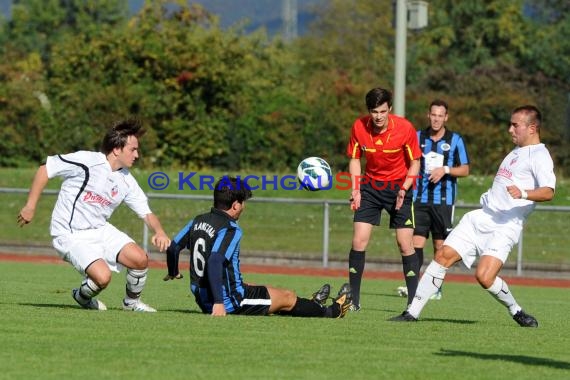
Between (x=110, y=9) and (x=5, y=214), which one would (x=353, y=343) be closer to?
(x=5, y=214)

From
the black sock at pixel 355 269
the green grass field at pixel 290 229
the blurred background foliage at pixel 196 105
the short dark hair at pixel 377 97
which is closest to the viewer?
the short dark hair at pixel 377 97

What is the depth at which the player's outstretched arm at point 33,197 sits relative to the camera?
31.7 ft

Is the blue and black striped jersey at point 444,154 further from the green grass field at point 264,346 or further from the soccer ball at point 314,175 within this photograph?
the green grass field at point 264,346

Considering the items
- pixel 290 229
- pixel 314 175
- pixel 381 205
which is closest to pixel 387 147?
pixel 381 205

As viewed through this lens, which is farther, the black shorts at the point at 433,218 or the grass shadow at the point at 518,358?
the black shorts at the point at 433,218

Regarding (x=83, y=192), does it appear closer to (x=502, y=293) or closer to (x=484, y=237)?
(x=484, y=237)

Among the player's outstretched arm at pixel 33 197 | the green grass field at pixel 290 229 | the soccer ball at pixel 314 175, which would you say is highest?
the player's outstretched arm at pixel 33 197

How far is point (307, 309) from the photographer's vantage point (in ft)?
33.8

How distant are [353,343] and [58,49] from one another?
107ft

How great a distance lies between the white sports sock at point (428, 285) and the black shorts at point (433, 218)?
4.46 metres

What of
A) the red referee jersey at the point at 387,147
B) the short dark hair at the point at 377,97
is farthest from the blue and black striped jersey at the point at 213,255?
the red referee jersey at the point at 387,147

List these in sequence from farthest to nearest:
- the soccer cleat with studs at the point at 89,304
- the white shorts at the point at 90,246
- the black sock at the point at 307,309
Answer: the soccer cleat with studs at the point at 89,304 → the black sock at the point at 307,309 → the white shorts at the point at 90,246

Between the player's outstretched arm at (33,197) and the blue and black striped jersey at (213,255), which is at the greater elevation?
the player's outstretched arm at (33,197)

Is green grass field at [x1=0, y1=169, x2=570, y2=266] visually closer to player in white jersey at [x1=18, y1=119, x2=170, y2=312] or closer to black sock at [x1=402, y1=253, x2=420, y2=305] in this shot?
black sock at [x1=402, y1=253, x2=420, y2=305]
